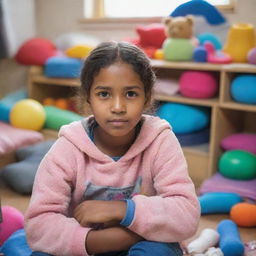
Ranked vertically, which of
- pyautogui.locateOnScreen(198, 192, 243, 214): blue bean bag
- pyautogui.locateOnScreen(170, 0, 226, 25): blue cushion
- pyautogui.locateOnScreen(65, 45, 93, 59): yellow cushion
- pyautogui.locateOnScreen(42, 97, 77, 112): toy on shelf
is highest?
pyautogui.locateOnScreen(170, 0, 226, 25): blue cushion

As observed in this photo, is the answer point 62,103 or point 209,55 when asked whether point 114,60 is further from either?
point 62,103

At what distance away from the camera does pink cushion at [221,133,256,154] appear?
76.5 inches

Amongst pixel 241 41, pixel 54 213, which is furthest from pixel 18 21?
pixel 54 213

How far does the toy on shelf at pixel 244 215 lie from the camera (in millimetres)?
1537

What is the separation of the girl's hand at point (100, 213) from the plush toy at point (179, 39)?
4.39ft

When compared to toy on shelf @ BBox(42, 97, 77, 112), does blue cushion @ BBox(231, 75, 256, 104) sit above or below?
above

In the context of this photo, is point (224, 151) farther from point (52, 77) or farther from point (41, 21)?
point (41, 21)

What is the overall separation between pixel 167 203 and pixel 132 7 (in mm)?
1929

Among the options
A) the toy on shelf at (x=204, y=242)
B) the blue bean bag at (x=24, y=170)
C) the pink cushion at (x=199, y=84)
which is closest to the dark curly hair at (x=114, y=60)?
the toy on shelf at (x=204, y=242)

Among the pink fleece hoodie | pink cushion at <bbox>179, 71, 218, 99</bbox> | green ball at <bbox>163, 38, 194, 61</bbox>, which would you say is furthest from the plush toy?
the pink fleece hoodie

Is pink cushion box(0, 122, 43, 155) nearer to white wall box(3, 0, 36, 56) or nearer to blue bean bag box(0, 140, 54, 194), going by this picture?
blue bean bag box(0, 140, 54, 194)

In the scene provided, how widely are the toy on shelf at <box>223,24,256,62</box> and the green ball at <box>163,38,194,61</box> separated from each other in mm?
213

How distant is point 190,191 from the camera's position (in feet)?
3.11

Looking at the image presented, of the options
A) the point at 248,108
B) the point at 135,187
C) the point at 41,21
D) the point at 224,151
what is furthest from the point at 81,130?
the point at 41,21
